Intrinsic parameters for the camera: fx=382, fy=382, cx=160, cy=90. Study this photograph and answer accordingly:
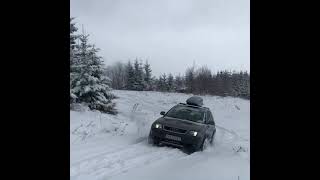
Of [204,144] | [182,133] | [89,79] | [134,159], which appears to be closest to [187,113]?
[204,144]

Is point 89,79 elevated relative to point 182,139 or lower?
elevated

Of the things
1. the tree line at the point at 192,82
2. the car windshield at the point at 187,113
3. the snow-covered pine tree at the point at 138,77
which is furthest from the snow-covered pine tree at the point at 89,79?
the snow-covered pine tree at the point at 138,77

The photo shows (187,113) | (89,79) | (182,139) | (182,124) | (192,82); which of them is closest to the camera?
(182,139)

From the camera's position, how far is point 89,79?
1992 cm

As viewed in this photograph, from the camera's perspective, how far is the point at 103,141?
1255cm

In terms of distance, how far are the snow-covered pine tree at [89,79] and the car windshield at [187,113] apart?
789 cm

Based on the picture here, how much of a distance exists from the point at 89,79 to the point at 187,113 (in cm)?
847

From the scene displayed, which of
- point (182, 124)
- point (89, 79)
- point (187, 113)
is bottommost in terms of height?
point (182, 124)

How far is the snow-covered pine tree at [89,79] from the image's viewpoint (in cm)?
1991

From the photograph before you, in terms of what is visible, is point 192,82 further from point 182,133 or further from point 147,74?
point 182,133

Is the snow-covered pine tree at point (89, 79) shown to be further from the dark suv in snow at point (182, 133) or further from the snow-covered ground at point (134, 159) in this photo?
the dark suv in snow at point (182, 133)

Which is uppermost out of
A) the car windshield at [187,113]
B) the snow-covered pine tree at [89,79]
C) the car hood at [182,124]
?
the snow-covered pine tree at [89,79]

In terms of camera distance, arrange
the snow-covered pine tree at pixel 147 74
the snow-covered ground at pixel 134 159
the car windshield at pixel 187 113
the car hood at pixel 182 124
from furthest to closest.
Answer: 1. the snow-covered pine tree at pixel 147 74
2. the car windshield at pixel 187 113
3. the car hood at pixel 182 124
4. the snow-covered ground at pixel 134 159
